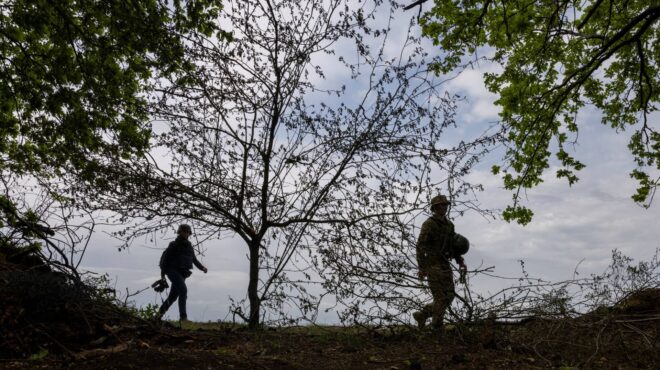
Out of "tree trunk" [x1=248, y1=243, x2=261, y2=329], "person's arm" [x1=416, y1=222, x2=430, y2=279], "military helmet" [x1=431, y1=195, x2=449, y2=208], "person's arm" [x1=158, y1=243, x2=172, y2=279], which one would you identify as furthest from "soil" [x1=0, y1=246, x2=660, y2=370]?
"person's arm" [x1=158, y1=243, x2=172, y2=279]

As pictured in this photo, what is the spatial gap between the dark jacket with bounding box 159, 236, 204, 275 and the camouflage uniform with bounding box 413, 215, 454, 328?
5247 millimetres

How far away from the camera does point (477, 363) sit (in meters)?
4.91

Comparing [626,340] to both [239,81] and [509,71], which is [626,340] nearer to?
[239,81]

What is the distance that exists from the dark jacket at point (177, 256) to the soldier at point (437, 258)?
207 inches

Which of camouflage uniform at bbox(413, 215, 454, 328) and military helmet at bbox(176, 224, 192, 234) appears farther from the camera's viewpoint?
military helmet at bbox(176, 224, 192, 234)

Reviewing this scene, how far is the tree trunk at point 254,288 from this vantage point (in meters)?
8.02

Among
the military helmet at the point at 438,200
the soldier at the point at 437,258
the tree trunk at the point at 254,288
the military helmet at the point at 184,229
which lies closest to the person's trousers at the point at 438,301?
the soldier at the point at 437,258

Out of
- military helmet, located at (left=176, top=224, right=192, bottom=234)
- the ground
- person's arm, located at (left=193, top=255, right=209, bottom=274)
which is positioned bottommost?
the ground

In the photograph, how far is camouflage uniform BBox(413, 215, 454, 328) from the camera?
6.53 metres

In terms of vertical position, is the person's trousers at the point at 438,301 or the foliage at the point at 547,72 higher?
the foliage at the point at 547,72

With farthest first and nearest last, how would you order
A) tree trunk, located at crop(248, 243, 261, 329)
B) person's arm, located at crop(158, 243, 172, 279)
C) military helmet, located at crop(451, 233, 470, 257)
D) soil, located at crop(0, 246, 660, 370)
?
1. person's arm, located at crop(158, 243, 172, 279)
2. tree trunk, located at crop(248, 243, 261, 329)
3. military helmet, located at crop(451, 233, 470, 257)
4. soil, located at crop(0, 246, 660, 370)

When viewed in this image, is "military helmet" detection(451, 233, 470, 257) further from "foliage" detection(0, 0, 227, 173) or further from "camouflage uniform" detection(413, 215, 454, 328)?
"foliage" detection(0, 0, 227, 173)

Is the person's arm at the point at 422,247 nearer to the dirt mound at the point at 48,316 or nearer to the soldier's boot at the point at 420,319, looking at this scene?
the soldier's boot at the point at 420,319

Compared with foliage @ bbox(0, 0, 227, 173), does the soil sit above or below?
below
